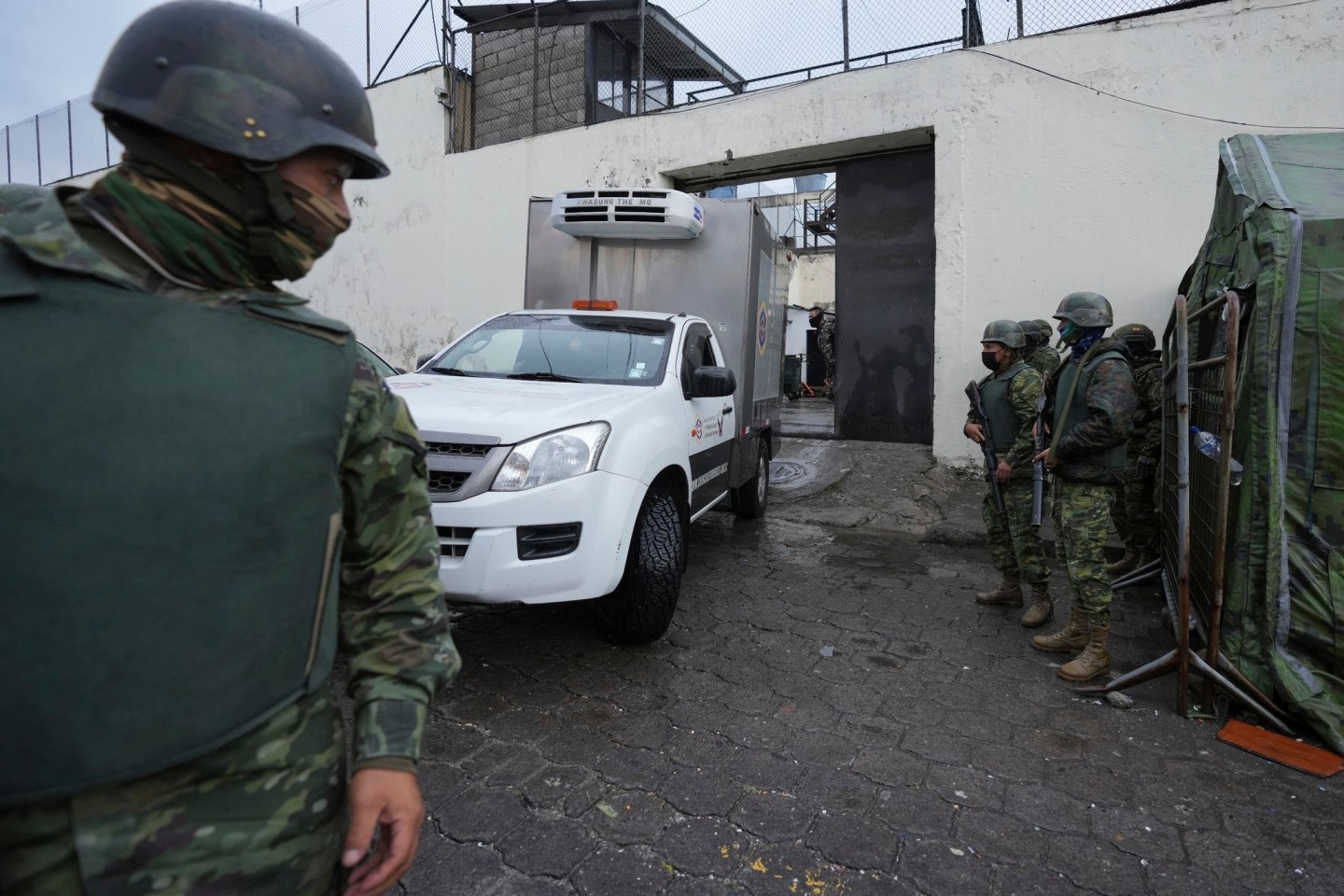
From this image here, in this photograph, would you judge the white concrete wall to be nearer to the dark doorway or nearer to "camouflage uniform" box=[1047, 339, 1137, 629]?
the dark doorway

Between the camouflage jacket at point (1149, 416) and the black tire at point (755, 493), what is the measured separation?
2.87m

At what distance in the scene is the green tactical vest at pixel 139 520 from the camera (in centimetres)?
82

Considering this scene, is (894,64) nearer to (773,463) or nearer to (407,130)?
(773,463)

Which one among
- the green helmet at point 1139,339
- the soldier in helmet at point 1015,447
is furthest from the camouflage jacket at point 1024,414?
the green helmet at point 1139,339

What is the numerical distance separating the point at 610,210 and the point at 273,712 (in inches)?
214

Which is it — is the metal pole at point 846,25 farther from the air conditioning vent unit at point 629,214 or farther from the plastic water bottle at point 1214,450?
the plastic water bottle at point 1214,450

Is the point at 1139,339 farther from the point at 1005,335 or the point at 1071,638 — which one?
the point at 1071,638

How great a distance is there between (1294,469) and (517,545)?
320 cm

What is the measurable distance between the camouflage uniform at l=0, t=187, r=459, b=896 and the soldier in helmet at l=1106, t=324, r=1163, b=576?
550 cm

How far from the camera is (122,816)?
34.5 inches

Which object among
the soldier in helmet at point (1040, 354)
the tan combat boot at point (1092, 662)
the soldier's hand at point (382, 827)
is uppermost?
the soldier in helmet at point (1040, 354)

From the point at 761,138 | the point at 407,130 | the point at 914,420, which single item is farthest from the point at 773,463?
the point at 407,130

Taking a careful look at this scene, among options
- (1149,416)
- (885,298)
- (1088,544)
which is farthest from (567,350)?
(885,298)

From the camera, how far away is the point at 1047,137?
7.68m
